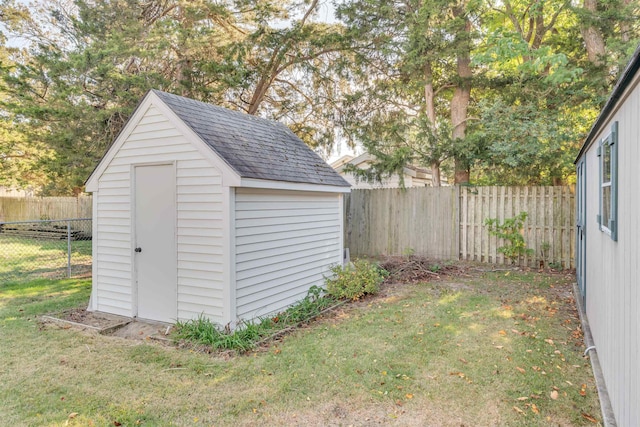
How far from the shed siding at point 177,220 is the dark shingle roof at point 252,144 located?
0.30 m

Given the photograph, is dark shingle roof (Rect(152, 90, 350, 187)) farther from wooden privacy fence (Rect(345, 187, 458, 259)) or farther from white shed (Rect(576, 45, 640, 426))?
white shed (Rect(576, 45, 640, 426))

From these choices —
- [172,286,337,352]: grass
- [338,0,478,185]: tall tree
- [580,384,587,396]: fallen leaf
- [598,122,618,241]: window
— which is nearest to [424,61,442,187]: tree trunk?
[338,0,478,185]: tall tree

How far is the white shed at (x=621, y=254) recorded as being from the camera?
2141 mm

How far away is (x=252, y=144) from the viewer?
6023 millimetres

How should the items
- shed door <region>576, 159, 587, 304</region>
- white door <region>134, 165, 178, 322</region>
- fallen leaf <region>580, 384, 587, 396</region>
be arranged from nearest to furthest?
fallen leaf <region>580, 384, 587, 396</region> < white door <region>134, 165, 178, 322</region> < shed door <region>576, 159, 587, 304</region>

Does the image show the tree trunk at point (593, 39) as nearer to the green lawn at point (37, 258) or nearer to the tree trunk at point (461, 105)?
the tree trunk at point (461, 105)

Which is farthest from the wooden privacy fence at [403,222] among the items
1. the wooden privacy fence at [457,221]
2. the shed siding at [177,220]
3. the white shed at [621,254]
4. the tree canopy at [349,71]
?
the shed siding at [177,220]

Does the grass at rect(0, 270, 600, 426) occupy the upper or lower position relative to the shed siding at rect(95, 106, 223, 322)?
lower

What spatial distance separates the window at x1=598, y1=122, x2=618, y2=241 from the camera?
9.14 ft

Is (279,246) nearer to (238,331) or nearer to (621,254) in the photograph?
(238,331)

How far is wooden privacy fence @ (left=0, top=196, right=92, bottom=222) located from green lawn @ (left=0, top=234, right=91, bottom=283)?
216 centimetres

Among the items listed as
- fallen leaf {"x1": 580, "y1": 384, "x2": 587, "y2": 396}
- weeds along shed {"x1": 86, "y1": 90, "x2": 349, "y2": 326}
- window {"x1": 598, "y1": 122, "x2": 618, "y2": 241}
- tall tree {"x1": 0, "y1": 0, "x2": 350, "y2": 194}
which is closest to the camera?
window {"x1": 598, "y1": 122, "x2": 618, "y2": 241}

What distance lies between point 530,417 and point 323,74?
11.7 m

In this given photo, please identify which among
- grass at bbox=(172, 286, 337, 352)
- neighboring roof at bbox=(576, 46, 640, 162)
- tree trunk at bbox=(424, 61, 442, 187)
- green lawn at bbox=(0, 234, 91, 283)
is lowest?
grass at bbox=(172, 286, 337, 352)
